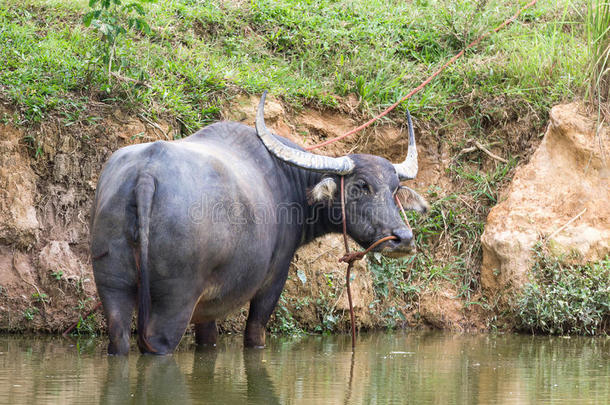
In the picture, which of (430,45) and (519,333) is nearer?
(519,333)

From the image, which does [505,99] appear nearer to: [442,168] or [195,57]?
[442,168]

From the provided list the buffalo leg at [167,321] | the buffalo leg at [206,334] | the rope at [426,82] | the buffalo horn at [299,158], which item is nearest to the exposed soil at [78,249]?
the rope at [426,82]

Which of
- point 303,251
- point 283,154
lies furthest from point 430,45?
point 283,154

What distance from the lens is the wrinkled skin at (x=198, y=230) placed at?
15.0 feet

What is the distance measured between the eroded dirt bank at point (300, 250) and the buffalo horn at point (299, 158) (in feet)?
4.64

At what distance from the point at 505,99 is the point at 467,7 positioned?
186 centimetres

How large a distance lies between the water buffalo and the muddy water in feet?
1.07

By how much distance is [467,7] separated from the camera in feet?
32.3

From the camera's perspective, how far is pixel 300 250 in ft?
23.7

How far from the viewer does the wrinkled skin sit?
Result: 458 cm

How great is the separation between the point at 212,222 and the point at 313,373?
1.05 m

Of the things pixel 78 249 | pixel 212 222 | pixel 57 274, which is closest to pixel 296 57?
pixel 78 249

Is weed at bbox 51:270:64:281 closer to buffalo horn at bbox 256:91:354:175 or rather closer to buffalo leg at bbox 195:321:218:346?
buffalo leg at bbox 195:321:218:346

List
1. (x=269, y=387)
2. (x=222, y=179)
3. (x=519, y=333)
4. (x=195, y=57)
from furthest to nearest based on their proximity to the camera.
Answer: (x=195, y=57)
(x=519, y=333)
(x=222, y=179)
(x=269, y=387)
